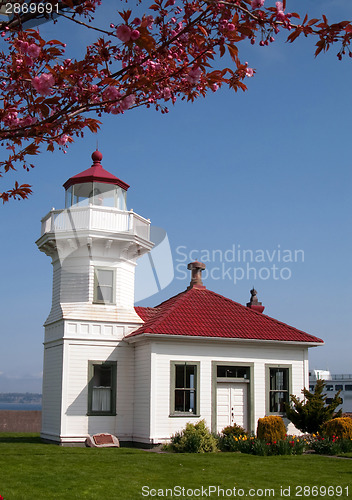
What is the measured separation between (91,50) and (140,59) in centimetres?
69

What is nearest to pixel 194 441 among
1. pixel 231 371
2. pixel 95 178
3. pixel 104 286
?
pixel 231 371

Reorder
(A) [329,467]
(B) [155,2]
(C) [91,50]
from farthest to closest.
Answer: (A) [329,467] < (C) [91,50] < (B) [155,2]

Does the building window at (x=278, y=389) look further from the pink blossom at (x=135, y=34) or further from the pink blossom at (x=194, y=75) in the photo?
the pink blossom at (x=135, y=34)

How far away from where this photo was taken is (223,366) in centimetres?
2123

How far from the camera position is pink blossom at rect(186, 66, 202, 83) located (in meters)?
5.86

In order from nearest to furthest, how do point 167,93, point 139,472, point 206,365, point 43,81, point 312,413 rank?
point 43,81, point 167,93, point 139,472, point 312,413, point 206,365

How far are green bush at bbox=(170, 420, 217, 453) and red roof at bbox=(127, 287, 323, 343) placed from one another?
2.97 m

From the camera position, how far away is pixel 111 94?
5.80m

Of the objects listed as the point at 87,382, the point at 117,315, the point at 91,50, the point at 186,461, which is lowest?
the point at 186,461

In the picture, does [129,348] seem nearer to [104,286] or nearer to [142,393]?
[142,393]

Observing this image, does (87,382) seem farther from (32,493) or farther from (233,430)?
(32,493)

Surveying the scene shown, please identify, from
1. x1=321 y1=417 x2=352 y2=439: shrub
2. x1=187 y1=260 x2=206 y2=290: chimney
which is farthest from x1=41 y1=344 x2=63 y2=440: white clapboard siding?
x1=321 y1=417 x2=352 y2=439: shrub

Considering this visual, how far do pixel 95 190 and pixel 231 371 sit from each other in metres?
8.01

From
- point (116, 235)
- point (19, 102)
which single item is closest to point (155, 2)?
point (19, 102)
